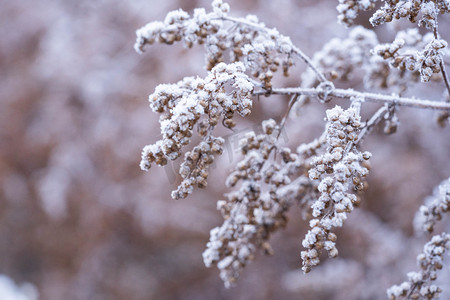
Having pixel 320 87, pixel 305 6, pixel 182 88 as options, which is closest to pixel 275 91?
pixel 320 87

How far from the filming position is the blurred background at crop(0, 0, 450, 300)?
284 centimetres

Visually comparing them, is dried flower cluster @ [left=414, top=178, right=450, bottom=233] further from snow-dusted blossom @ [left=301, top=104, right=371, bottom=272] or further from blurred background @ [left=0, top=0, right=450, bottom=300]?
blurred background @ [left=0, top=0, right=450, bottom=300]

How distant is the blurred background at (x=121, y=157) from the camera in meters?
2.84

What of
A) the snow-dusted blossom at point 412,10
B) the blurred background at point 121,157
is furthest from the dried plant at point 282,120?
the blurred background at point 121,157

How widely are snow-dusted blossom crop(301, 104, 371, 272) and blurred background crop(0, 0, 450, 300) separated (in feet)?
5.56

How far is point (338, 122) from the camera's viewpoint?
3.21 feet

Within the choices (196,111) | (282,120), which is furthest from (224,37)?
(196,111)

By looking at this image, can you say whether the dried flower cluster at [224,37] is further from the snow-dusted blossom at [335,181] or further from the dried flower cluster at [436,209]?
the dried flower cluster at [436,209]

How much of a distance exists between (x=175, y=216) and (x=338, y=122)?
99.8 inches

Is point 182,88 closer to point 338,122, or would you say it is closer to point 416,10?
point 338,122

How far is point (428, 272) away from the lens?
1.18 metres

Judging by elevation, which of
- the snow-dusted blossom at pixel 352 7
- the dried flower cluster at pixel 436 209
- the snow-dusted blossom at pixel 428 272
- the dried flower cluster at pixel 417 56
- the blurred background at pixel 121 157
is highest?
the blurred background at pixel 121 157

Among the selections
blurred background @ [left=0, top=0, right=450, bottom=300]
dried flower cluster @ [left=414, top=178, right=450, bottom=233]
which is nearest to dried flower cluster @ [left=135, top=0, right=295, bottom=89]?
dried flower cluster @ [left=414, top=178, right=450, bottom=233]

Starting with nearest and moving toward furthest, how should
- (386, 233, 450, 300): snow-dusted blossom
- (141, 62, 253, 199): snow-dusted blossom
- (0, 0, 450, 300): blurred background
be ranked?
1. (141, 62, 253, 199): snow-dusted blossom
2. (386, 233, 450, 300): snow-dusted blossom
3. (0, 0, 450, 300): blurred background
